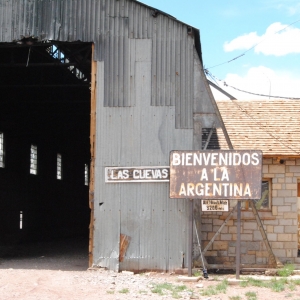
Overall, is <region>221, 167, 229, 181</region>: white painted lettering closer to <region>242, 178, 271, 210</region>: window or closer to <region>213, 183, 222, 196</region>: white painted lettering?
<region>213, 183, 222, 196</region>: white painted lettering

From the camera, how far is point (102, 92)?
55.6ft

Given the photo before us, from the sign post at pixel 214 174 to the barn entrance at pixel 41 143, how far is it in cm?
621

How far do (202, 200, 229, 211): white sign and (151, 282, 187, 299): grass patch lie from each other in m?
3.62

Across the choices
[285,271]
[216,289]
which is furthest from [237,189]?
[285,271]

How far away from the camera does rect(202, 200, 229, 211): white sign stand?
682 inches

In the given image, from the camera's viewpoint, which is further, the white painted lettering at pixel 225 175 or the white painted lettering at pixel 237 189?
the white painted lettering at pixel 225 175

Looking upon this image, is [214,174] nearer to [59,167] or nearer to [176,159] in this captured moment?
[176,159]

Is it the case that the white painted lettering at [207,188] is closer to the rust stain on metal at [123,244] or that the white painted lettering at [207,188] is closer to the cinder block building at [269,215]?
the rust stain on metal at [123,244]

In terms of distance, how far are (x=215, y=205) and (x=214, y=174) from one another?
236 centimetres

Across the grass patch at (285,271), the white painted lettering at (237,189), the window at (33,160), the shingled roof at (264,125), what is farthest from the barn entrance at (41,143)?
the grass patch at (285,271)

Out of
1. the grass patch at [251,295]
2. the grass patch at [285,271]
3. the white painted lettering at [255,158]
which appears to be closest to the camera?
the grass patch at [251,295]

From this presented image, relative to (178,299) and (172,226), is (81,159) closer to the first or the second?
(172,226)

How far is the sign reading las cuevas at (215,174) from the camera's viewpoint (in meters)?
15.2

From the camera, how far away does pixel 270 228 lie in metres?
18.7
